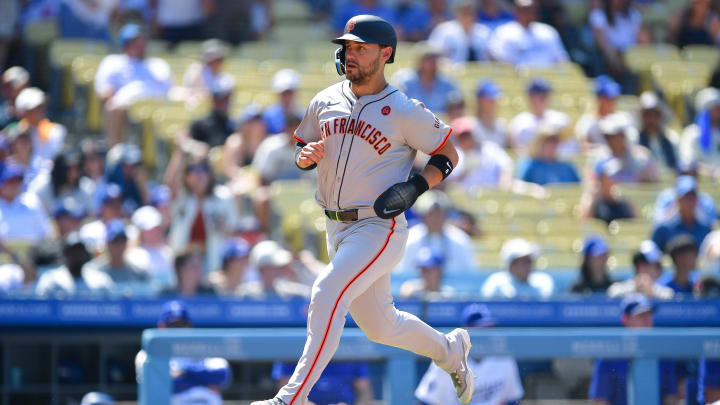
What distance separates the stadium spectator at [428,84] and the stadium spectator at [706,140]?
2.20m

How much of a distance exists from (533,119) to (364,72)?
627 cm

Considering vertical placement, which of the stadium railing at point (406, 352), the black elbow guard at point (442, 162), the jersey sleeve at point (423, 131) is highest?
the jersey sleeve at point (423, 131)

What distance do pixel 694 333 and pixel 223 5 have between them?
7.30m

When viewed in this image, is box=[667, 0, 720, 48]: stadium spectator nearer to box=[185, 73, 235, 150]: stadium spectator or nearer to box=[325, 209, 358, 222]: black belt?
box=[185, 73, 235, 150]: stadium spectator

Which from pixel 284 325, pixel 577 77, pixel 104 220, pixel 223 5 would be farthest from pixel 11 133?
pixel 577 77

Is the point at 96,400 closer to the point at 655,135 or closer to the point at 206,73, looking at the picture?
the point at 206,73

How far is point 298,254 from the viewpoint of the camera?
8.89m

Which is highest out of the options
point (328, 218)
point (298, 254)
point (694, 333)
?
point (328, 218)

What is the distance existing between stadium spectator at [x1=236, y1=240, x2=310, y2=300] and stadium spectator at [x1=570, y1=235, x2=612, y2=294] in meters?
1.91

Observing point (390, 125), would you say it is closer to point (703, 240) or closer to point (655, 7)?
point (703, 240)

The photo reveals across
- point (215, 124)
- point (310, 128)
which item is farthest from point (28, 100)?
point (310, 128)

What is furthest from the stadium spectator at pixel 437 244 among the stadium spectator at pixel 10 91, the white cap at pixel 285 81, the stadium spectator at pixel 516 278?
the stadium spectator at pixel 10 91

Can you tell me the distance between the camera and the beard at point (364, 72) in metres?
4.89

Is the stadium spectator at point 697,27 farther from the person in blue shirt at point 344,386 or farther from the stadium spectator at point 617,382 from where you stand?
the person in blue shirt at point 344,386
